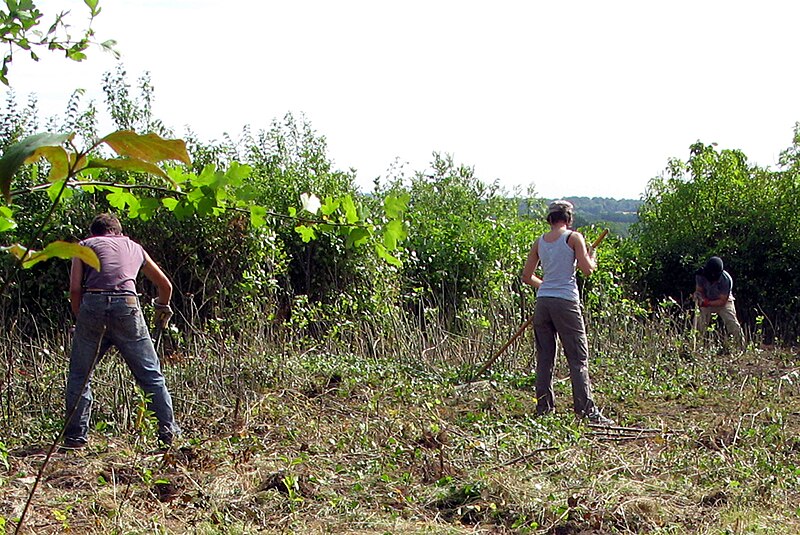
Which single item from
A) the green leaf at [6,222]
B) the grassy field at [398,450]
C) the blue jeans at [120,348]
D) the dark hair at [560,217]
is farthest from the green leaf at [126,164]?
the dark hair at [560,217]

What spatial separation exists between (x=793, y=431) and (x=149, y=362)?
4.70 m

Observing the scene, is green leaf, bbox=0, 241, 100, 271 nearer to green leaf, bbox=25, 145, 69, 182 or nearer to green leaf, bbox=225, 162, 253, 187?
green leaf, bbox=25, 145, 69, 182

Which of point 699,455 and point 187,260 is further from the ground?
point 187,260

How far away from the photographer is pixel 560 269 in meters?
6.98

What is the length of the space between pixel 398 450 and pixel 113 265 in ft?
7.49

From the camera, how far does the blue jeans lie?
20.2 feet

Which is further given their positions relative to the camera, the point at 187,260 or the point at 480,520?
the point at 187,260

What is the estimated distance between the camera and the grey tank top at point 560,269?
695 cm

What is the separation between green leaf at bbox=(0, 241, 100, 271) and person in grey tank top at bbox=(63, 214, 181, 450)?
193 inches

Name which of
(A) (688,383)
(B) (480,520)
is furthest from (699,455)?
(A) (688,383)

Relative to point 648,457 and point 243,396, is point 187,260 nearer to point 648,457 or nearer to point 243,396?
point 243,396

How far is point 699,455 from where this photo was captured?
5.95 metres

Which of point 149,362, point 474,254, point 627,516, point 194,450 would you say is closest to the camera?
point 627,516

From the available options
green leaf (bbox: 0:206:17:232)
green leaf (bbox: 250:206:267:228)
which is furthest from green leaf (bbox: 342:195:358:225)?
green leaf (bbox: 0:206:17:232)
